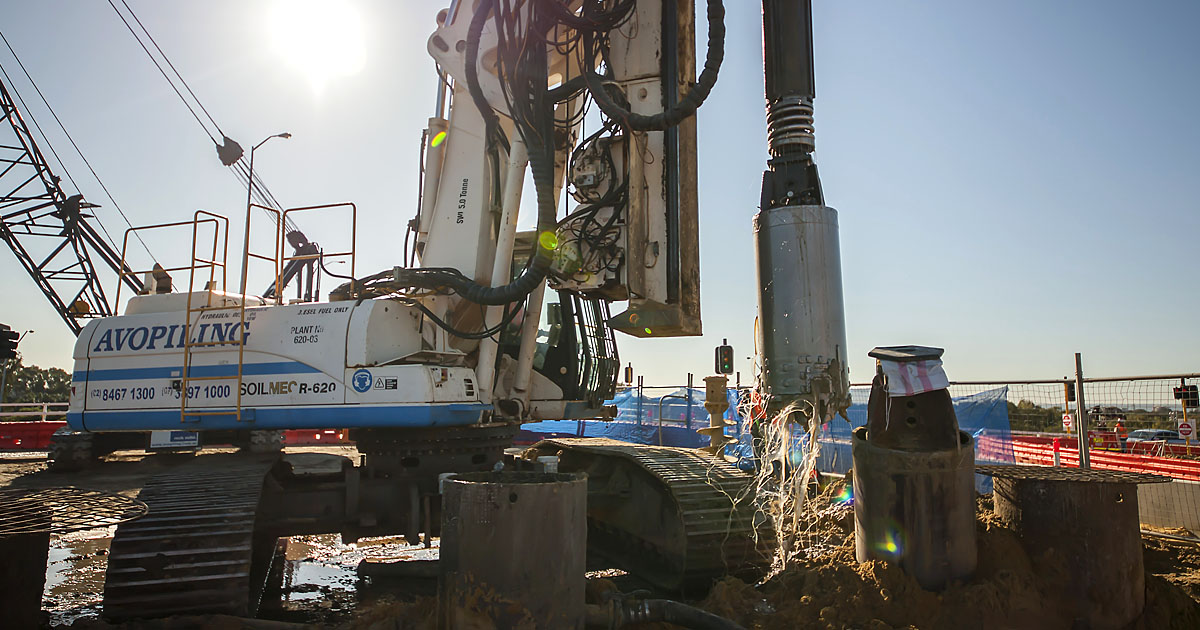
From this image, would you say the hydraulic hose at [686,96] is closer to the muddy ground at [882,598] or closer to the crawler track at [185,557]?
the muddy ground at [882,598]

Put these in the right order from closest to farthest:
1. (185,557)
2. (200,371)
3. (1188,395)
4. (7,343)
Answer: (185,557)
(200,371)
(1188,395)
(7,343)

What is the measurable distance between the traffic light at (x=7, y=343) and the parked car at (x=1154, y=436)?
1752cm

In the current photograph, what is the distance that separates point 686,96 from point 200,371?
443cm

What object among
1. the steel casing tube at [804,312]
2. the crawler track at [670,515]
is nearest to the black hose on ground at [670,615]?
the crawler track at [670,515]

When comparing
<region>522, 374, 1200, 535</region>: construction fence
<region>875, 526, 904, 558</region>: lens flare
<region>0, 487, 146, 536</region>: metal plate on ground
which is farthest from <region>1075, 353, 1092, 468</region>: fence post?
<region>0, 487, 146, 536</region>: metal plate on ground

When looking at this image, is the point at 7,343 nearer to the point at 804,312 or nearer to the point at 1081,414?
the point at 804,312

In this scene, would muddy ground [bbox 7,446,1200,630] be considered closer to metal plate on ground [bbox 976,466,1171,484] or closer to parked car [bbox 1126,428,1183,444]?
metal plate on ground [bbox 976,466,1171,484]

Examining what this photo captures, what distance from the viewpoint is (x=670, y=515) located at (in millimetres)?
5520

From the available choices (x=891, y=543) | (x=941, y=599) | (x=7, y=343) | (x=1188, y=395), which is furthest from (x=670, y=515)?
(x=7, y=343)

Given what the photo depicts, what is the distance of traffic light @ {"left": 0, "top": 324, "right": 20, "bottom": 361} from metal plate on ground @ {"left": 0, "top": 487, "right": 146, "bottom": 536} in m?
11.8

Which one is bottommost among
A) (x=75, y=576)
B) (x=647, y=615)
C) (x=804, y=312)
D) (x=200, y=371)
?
(x=75, y=576)

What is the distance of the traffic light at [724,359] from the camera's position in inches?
397

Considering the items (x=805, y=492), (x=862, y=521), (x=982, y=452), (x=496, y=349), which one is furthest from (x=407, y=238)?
(x=982, y=452)

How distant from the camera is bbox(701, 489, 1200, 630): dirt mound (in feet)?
12.0
